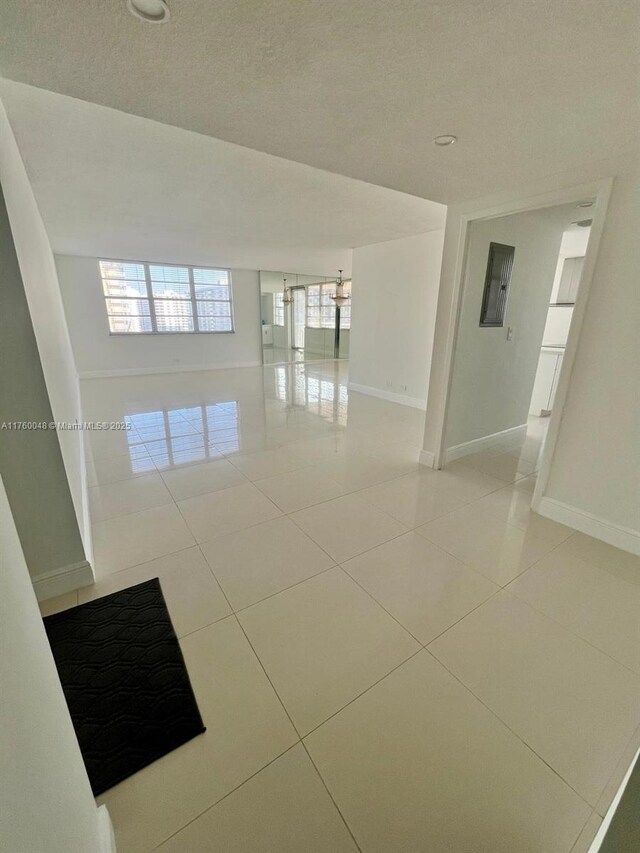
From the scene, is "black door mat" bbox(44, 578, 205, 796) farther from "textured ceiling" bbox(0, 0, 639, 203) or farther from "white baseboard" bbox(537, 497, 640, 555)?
"white baseboard" bbox(537, 497, 640, 555)

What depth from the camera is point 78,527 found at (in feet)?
5.79

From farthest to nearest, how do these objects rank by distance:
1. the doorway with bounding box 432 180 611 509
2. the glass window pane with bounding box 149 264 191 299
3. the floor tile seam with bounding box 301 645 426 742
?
the glass window pane with bounding box 149 264 191 299, the doorway with bounding box 432 180 611 509, the floor tile seam with bounding box 301 645 426 742

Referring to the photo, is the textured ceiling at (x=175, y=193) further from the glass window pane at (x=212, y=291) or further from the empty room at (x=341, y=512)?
the glass window pane at (x=212, y=291)

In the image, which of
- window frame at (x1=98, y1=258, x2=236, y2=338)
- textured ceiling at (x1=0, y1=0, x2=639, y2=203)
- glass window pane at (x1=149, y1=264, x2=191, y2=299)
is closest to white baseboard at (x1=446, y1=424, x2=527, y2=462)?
textured ceiling at (x1=0, y1=0, x2=639, y2=203)

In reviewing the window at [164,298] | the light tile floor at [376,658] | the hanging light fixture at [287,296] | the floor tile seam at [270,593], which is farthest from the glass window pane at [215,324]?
the floor tile seam at [270,593]

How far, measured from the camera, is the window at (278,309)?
11039mm

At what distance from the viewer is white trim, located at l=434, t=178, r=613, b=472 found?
2093 millimetres

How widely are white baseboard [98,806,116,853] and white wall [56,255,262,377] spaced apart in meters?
8.09

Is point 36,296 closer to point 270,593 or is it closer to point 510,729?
point 270,593

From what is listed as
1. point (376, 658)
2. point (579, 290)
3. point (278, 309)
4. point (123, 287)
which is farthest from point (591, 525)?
point (278, 309)

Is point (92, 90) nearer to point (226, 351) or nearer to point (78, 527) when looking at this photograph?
point (78, 527)

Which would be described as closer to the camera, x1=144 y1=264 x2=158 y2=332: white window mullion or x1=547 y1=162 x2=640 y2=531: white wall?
x1=547 y1=162 x2=640 y2=531: white wall

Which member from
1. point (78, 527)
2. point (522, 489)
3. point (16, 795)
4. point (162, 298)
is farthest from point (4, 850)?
point (162, 298)

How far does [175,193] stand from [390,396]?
4.08m
